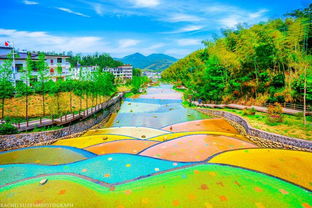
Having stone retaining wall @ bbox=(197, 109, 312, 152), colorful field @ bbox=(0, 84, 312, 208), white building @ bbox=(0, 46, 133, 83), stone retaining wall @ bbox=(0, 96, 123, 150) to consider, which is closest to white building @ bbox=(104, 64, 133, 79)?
white building @ bbox=(0, 46, 133, 83)

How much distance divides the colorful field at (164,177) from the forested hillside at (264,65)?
876cm

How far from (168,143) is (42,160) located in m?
6.37

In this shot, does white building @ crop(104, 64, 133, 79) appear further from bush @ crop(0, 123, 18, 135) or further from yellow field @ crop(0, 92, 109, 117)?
bush @ crop(0, 123, 18, 135)

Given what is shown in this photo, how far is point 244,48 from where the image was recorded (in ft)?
65.7

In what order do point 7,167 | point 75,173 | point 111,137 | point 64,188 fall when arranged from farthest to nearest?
point 111,137 < point 7,167 < point 75,173 < point 64,188

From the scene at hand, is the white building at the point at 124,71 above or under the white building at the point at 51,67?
above

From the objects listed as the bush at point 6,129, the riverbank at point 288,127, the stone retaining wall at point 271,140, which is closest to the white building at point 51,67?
the bush at point 6,129

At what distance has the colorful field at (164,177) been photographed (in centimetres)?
514

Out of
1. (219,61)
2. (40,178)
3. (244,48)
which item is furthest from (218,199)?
(219,61)

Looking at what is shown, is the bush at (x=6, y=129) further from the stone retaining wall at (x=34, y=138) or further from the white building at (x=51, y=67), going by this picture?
the white building at (x=51, y=67)

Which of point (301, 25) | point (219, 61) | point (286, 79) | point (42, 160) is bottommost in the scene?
point (42, 160)

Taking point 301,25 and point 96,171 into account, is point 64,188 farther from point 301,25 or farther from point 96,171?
point 301,25

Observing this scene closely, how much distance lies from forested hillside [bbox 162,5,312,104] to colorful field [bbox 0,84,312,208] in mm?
8763

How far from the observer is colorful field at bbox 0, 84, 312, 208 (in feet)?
16.9
